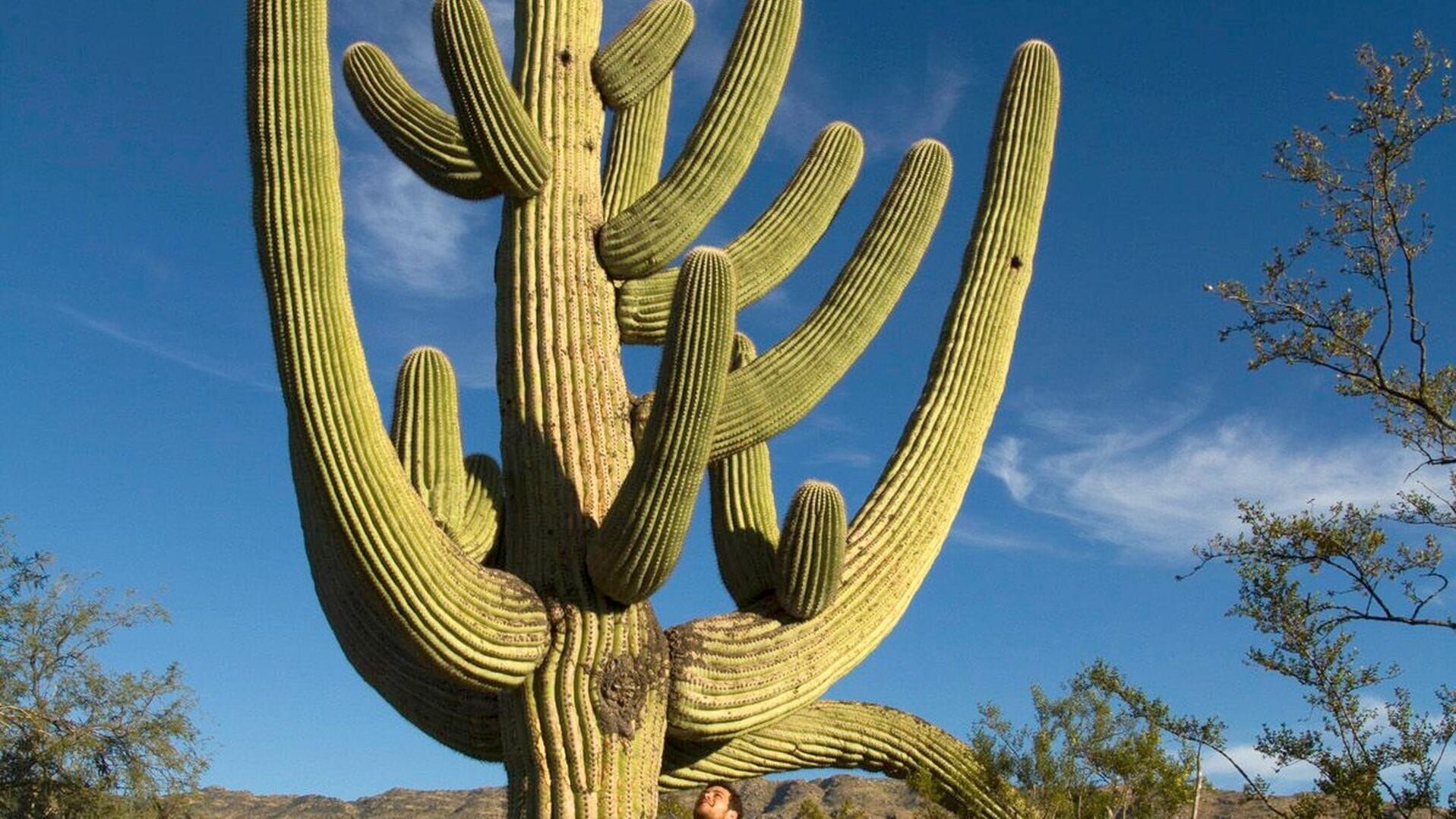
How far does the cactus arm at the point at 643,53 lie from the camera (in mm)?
6781

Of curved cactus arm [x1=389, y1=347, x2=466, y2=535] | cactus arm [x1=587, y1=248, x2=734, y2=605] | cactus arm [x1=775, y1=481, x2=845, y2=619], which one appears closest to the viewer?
cactus arm [x1=587, y1=248, x2=734, y2=605]

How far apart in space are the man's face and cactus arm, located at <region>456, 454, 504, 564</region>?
1.38 m

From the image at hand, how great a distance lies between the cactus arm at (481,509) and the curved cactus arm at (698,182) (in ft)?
3.47

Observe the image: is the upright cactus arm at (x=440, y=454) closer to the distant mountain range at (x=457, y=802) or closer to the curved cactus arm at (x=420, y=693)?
the curved cactus arm at (x=420, y=693)

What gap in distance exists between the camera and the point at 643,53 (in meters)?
6.87

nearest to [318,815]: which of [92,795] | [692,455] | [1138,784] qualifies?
[92,795]

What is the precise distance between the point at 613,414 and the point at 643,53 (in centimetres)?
188

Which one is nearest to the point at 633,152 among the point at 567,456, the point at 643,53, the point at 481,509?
the point at 643,53

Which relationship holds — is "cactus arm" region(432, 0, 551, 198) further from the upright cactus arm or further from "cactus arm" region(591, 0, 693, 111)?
the upright cactus arm

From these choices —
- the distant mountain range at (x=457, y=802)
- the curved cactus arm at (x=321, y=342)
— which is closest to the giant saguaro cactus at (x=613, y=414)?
the curved cactus arm at (x=321, y=342)

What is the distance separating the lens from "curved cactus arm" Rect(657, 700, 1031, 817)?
640 centimetres

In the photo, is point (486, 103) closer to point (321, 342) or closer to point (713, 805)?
point (321, 342)

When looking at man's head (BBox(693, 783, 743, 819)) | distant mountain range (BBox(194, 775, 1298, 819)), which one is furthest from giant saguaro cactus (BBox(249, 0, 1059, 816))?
distant mountain range (BBox(194, 775, 1298, 819))

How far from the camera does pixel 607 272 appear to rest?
6434 millimetres
